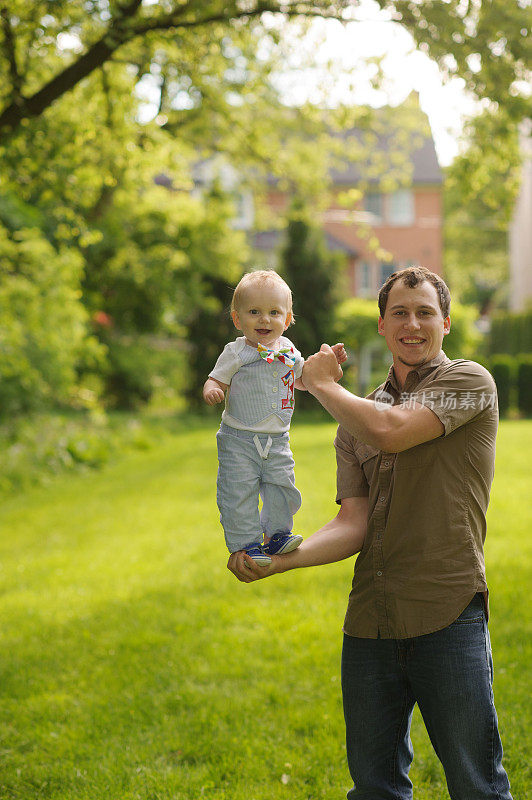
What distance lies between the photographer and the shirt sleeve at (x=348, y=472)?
288cm

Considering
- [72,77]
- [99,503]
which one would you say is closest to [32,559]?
[99,503]

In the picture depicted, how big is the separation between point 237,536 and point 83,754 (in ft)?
8.14

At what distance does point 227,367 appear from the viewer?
2.48 meters

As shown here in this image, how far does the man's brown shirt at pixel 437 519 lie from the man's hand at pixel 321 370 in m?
0.25

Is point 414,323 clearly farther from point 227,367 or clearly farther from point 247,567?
point 247,567

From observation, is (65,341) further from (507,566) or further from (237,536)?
(237,536)

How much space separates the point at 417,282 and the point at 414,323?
139 mm

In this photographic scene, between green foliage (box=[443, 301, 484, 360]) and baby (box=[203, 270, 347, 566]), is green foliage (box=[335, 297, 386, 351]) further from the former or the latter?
baby (box=[203, 270, 347, 566])

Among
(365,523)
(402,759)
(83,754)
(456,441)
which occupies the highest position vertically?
(456,441)

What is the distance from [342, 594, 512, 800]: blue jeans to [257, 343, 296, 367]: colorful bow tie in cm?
99

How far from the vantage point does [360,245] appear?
3412 centimetres

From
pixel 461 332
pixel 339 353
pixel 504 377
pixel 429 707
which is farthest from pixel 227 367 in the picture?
pixel 461 332

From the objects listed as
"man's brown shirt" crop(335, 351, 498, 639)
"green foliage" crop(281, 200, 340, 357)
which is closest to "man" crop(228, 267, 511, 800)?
"man's brown shirt" crop(335, 351, 498, 639)

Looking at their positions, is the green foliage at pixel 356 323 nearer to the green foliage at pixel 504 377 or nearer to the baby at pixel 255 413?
the green foliage at pixel 504 377
